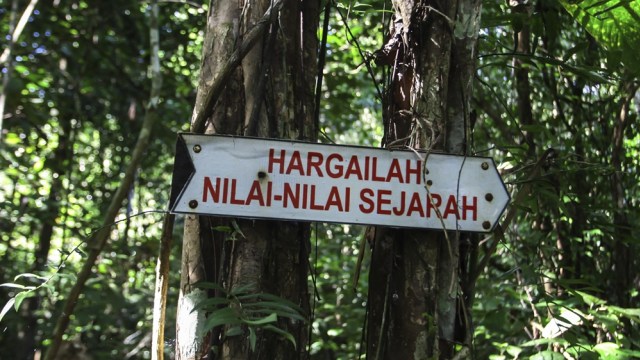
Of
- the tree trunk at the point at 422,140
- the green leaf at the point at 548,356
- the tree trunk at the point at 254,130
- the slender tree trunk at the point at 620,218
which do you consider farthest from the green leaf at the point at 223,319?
the slender tree trunk at the point at 620,218

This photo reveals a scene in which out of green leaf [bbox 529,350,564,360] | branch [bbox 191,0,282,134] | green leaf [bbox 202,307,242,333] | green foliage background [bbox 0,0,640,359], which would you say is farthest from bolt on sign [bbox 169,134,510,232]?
green foliage background [bbox 0,0,640,359]

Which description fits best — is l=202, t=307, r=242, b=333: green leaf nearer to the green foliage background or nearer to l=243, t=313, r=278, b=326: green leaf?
l=243, t=313, r=278, b=326: green leaf

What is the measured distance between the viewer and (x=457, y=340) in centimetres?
135

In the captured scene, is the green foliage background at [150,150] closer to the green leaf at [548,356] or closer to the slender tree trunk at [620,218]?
the slender tree trunk at [620,218]

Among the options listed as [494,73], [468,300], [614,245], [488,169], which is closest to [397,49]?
[488,169]

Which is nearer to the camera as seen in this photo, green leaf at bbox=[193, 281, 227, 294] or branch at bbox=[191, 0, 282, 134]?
green leaf at bbox=[193, 281, 227, 294]

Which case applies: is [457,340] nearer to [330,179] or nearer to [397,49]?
[330,179]

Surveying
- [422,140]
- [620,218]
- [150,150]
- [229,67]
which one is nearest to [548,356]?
[422,140]

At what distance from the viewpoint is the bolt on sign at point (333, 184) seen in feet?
4.16

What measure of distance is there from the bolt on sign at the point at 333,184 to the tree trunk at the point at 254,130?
66 mm

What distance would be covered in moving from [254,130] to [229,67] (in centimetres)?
15

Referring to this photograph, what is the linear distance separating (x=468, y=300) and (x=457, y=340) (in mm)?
106

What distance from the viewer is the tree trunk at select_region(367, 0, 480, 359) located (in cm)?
129

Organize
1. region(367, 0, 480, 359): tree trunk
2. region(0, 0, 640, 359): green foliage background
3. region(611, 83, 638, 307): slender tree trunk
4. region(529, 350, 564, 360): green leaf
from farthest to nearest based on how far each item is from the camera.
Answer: region(0, 0, 640, 359): green foliage background < region(611, 83, 638, 307): slender tree trunk < region(529, 350, 564, 360): green leaf < region(367, 0, 480, 359): tree trunk
